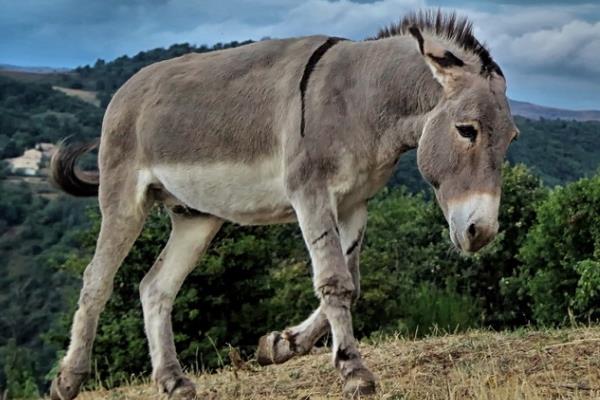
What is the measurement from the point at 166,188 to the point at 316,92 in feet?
6.01

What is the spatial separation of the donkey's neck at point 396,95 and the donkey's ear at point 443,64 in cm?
7

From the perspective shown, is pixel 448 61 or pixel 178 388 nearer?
pixel 448 61

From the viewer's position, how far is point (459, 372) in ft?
23.7

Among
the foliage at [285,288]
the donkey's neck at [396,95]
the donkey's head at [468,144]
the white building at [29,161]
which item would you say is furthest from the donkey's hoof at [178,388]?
the white building at [29,161]

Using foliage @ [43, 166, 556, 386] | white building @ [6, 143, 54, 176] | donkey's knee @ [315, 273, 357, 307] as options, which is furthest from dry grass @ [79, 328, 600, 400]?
white building @ [6, 143, 54, 176]

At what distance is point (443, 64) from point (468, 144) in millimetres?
674

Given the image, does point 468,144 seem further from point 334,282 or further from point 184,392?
point 184,392

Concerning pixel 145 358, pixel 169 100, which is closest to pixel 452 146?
pixel 169 100

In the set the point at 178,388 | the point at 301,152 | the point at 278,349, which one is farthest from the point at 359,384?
the point at 178,388

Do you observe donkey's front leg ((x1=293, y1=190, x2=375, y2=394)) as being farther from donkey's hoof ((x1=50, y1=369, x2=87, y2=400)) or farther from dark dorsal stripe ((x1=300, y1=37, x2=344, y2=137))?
donkey's hoof ((x1=50, y1=369, x2=87, y2=400))

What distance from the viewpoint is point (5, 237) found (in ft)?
206

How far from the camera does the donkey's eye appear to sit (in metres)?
6.23

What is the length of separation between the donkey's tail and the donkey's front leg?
3.34 meters

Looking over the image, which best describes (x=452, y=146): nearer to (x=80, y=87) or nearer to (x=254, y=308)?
(x=254, y=308)
